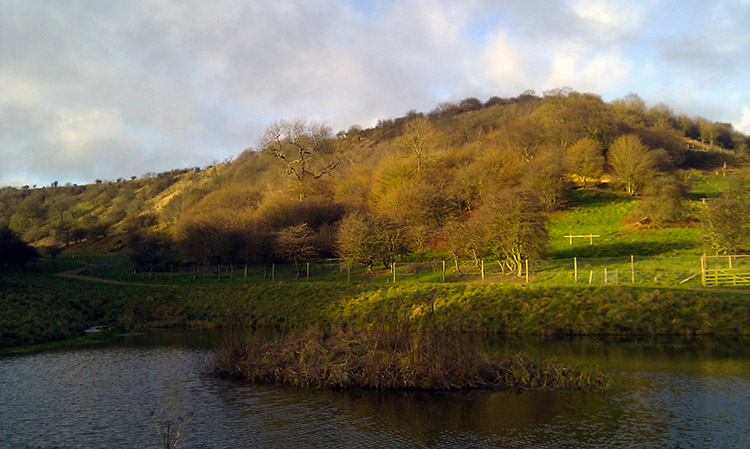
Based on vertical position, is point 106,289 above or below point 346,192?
below

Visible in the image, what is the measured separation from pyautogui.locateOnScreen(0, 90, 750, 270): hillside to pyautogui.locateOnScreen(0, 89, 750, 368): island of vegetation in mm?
282

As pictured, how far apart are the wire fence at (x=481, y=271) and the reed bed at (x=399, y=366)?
54.5ft

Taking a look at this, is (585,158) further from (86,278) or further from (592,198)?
(86,278)

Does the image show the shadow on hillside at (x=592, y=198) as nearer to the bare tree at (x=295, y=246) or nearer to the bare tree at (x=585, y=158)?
the bare tree at (x=585, y=158)

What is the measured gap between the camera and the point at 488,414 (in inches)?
491

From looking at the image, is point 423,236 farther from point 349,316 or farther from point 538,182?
point 349,316

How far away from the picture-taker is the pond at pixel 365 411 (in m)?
11.0

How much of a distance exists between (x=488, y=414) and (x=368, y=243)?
30604mm

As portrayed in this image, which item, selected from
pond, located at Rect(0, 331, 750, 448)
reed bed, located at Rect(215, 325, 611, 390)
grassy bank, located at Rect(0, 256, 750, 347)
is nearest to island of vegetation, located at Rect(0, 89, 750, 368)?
grassy bank, located at Rect(0, 256, 750, 347)

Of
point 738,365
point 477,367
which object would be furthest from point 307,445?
point 738,365

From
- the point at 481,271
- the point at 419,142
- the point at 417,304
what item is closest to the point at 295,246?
the point at 481,271

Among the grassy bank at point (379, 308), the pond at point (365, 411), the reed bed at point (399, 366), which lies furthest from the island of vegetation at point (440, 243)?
the pond at point (365, 411)

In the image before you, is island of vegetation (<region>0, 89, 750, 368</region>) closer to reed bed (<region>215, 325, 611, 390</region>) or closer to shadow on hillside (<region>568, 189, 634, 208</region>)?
shadow on hillside (<region>568, 189, 634, 208</region>)

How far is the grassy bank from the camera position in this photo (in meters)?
24.4
